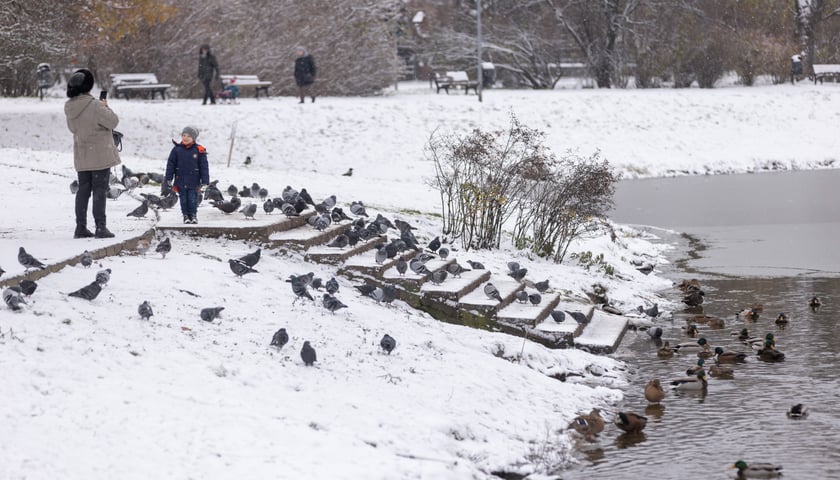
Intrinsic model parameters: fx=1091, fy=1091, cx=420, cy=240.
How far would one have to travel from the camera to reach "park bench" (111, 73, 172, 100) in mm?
34781

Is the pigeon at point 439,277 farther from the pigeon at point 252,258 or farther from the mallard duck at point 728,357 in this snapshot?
the mallard duck at point 728,357

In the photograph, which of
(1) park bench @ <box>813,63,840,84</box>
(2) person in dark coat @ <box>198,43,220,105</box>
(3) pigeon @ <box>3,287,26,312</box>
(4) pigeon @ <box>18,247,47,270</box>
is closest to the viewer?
(3) pigeon @ <box>3,287,26,312</box>

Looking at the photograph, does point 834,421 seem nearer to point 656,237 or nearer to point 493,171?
point 493,171

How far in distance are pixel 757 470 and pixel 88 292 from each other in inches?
207

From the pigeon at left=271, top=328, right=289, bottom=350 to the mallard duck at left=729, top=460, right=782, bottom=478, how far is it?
3538 mm

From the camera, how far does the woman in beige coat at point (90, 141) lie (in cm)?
1140

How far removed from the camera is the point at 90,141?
1141 centimetres

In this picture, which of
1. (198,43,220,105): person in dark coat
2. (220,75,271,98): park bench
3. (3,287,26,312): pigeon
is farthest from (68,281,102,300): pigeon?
(220,75,271,98): park bench

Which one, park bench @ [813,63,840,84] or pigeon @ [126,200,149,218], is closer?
pigeon @ [126,200,149,218]

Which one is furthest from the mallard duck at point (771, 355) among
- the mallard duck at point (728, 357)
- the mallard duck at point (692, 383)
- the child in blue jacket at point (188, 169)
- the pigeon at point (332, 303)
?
the child in blue jacket at point (188, 169)

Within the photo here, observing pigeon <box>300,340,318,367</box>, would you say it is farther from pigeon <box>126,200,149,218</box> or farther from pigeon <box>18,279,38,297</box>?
pigeon <box>126,200,149,218</box>

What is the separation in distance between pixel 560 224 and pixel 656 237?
5.17 meters

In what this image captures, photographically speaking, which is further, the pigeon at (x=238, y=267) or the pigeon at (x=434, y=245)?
the pigeon at (x=434, y=245)

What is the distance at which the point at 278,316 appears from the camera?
9625 millimetres
